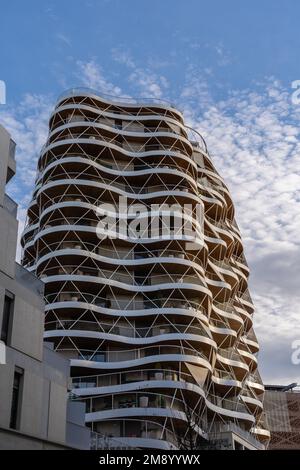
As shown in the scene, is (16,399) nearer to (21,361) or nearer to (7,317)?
(21,361)

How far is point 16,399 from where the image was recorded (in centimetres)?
2122

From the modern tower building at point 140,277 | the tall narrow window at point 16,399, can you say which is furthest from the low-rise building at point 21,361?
the modern tower building at point 140,277

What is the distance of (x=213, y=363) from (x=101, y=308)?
11056 millimetres

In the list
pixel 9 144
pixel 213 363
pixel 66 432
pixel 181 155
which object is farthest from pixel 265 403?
pixel 9 144

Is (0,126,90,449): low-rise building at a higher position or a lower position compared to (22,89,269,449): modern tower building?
lower

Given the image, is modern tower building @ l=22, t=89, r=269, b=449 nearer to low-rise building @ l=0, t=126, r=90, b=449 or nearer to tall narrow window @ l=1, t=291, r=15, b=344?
low-rise building @ l=0, t=126, r=90, b=449

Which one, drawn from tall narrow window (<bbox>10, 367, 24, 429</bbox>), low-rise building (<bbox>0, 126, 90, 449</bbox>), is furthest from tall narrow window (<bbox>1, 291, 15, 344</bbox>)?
tall narrow window (<bbox>10, 367, 24, 429</bbox>)

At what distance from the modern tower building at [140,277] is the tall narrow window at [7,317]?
20.2 metres

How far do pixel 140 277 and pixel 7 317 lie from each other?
31.8 meters

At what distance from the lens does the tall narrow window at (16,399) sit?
814 inches

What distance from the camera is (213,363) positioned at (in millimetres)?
52531

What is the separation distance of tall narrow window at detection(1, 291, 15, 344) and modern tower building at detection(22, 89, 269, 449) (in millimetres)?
20178

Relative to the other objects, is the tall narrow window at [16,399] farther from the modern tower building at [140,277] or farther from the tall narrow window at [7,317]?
the modern tower building at [140,277]

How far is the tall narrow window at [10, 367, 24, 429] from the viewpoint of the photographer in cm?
2067
